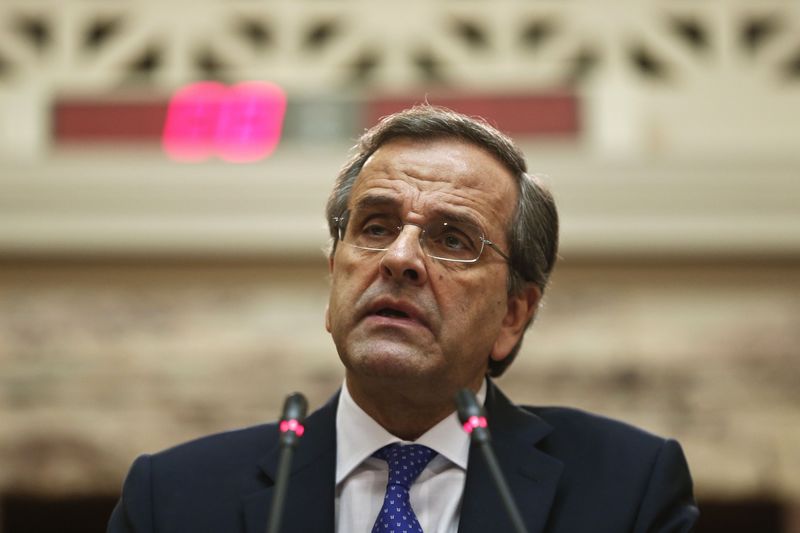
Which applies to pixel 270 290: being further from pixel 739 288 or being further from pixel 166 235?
pixel 739 288

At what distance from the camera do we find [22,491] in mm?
4691

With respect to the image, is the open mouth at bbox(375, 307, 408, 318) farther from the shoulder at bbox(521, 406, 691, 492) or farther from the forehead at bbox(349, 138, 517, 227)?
the shoulder at bbox(521, 406, 691, 492)

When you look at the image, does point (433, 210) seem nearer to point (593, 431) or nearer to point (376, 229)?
point (376, 229)

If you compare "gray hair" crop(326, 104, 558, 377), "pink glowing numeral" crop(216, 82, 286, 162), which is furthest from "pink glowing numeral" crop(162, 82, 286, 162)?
"gray hair" crop(326, 104, 558, 377)

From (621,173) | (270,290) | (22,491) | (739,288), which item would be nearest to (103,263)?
(270,290)

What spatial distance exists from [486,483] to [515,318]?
1.47 ft

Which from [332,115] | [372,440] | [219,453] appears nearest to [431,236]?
[372,440]

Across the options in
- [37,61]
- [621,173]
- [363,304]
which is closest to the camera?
[363,304]

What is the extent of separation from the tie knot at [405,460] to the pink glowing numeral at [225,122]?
282cm

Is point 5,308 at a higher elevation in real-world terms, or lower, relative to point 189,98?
lower

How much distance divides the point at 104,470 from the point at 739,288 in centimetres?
295

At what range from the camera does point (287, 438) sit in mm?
1751

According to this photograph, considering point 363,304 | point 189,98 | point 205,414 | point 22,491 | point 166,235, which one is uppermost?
point 189,98

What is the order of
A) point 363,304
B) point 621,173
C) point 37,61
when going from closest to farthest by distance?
point 363,304 → point 621,173 → point 37,61
